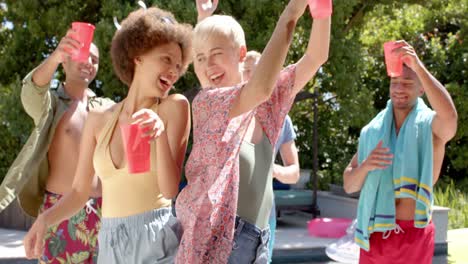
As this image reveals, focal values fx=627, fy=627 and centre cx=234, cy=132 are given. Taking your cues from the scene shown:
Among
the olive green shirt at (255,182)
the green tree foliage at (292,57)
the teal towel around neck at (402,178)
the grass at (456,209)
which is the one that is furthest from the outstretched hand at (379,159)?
the grass at (456,209)

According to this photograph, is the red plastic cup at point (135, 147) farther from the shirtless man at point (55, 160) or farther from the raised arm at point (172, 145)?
the shirtless man at point (55, 160)

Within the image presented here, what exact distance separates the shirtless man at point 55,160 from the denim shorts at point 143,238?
3.63 ft

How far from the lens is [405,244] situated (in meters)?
3.18

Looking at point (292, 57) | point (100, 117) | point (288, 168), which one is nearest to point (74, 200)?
point (100, 117)

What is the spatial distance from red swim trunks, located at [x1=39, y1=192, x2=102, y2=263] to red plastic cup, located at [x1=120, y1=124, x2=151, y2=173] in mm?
1595

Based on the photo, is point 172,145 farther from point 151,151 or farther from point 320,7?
point 320,7

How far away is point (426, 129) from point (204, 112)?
1698mm

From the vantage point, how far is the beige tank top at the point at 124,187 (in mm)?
2018

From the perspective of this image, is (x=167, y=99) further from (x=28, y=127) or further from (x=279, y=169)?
(x=28, y=127)

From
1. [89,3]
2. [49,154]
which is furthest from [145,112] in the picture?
[89,3]

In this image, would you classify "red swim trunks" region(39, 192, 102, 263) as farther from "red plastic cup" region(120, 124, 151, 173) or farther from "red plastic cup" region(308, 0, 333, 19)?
"red plastic cup" region(308, 0, 333, 19)

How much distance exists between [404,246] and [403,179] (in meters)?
0.34

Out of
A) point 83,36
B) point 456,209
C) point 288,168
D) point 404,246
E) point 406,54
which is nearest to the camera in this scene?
point 83,36

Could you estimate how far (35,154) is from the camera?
10.7ft
